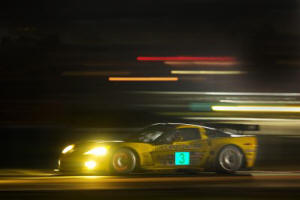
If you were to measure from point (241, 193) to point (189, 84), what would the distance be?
34035mm

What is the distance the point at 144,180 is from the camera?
29.5 ft

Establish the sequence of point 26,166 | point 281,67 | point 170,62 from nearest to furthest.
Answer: point 26,166
point 170,62
point 281,67

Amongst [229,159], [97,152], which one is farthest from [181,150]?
[97,152]

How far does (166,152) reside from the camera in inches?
417

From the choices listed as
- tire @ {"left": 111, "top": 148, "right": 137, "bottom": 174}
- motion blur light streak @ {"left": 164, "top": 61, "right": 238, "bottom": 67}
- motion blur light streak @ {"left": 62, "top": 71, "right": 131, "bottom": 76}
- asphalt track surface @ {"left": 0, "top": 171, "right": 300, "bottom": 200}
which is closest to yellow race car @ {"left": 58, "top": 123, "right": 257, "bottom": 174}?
tire @ {"left": 111, "top": 148, "right": 137, "bottom": 174}

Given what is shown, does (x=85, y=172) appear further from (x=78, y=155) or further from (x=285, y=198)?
(x=285, y=198)

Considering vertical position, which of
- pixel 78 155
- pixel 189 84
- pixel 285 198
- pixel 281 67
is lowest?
pixel 285 198

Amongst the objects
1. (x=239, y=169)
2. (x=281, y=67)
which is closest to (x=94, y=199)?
Answer: (x=239, y=169)

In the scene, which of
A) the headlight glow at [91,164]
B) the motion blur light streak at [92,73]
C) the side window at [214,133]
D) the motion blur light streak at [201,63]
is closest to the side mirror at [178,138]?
the side window at [214,133]

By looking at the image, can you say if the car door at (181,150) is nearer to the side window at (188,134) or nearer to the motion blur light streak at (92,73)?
the side window at (188,134)

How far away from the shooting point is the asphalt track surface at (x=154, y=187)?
22.1ft

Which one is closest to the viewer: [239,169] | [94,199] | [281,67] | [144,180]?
[94,199]

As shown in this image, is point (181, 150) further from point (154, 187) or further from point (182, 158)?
point (154, 187)

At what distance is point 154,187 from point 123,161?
2.56 meters
